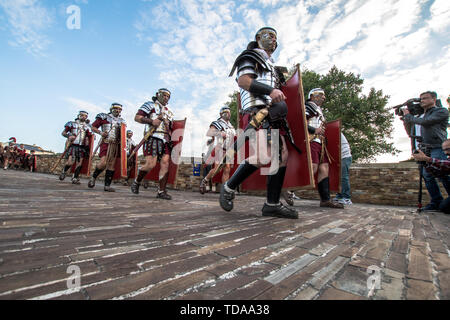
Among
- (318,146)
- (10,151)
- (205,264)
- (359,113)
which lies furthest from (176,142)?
(10,151)

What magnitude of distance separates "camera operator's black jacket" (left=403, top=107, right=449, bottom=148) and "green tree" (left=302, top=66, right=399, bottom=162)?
41.0 feet

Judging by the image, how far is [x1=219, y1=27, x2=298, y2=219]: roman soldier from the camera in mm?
1912

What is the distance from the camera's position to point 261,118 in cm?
191

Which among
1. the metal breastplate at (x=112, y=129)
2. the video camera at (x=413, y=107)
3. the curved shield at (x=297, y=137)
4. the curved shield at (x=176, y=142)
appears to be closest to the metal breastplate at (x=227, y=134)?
the curved shield at (x=176, y=142)

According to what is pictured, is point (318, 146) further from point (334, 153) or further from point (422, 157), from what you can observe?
point (422, 157)

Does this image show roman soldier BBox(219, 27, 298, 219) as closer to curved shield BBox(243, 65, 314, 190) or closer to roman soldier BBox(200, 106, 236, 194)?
curved shield BBox(243, 65, 314, 190)

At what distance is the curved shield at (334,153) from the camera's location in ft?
12.8

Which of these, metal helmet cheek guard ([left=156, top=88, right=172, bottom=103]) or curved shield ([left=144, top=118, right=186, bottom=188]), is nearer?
metal helmet cheek guard ([left=156, top=88, right=172, bottom=103])

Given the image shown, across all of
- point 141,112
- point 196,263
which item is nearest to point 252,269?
point 196,263

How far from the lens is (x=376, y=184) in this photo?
219 inches

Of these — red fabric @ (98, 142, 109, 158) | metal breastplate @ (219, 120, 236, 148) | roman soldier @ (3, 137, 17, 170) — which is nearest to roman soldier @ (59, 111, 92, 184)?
red fabric @ (98, 142, 109, 158)

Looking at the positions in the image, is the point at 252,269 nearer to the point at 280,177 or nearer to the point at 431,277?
the point at 431,277
